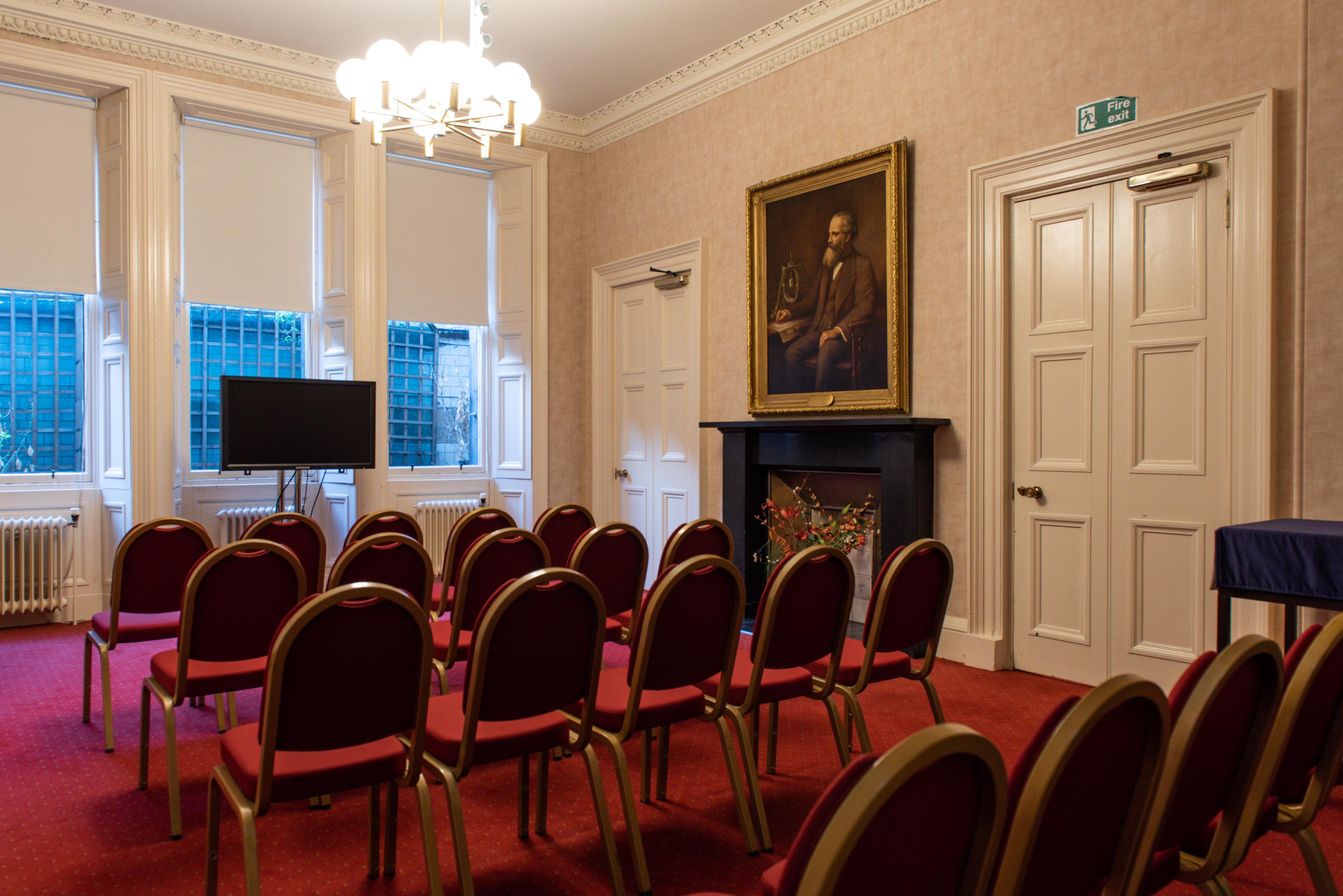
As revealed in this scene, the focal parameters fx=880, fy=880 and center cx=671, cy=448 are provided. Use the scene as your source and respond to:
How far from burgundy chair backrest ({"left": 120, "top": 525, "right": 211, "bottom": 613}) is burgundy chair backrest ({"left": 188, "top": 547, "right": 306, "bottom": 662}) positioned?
723 mm

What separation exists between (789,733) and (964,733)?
2.54 meters

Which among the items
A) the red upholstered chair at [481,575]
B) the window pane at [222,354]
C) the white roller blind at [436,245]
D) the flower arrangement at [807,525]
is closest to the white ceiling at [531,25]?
the white roller blind at [436,245]

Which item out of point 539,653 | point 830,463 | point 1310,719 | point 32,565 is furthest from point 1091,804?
point 32,565

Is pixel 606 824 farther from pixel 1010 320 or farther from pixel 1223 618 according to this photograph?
pixel 1010 320

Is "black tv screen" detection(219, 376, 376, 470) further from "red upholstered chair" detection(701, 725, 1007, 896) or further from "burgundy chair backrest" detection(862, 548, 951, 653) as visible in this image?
"red upholstered chair" detection(701, 725, 1007, 896)

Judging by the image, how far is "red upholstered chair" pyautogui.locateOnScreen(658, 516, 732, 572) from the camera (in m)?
3.29

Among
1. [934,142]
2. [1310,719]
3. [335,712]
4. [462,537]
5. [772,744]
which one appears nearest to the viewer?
[1310,719]

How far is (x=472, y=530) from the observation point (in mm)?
3736

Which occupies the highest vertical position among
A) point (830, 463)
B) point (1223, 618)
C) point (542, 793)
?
point (830, 463)

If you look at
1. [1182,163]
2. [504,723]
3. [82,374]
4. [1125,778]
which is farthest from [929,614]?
[82,374]

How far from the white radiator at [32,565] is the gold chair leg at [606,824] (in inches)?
181

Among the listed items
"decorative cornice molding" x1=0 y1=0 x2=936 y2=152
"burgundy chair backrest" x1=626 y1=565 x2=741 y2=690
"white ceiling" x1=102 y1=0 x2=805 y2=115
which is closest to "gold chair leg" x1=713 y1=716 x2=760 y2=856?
"burgundy chair backrest" x1=626 y1=565 x2=741 y2=690

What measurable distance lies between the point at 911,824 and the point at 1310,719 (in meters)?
1.06

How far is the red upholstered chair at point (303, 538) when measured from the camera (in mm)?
3469
